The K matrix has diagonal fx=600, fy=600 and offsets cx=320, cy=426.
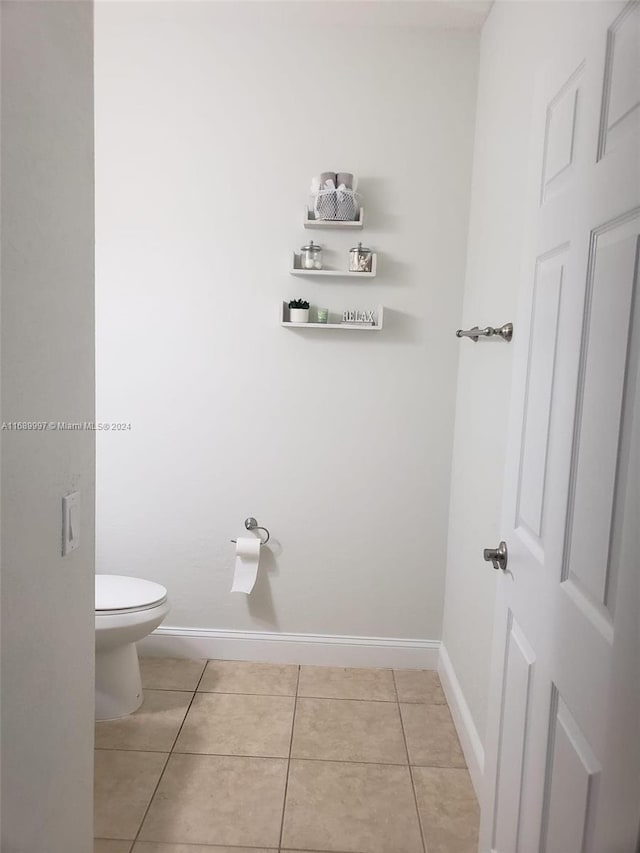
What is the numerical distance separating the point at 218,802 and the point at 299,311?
177 cm

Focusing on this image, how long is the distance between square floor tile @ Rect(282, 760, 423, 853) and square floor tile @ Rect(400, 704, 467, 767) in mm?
121

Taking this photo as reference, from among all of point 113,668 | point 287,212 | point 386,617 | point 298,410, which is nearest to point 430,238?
point 287,212

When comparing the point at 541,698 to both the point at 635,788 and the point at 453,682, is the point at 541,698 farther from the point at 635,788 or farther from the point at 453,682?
the point at 453,682

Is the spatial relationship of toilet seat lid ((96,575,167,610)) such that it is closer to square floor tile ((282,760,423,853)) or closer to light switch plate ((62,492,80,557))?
square floor tile ((282,760,423,853))

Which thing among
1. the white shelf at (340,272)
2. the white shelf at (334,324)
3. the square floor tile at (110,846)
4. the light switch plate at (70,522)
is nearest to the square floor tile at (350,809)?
the square floor tile at (110,846)

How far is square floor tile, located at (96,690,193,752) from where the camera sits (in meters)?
2.11

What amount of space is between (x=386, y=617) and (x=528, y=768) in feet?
5.05

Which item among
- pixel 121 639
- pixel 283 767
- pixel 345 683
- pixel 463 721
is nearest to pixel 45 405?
pixel 121 639

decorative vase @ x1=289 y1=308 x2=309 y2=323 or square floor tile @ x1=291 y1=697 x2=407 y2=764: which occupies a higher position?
decorative vase @ x1=289 y1=308 x2=309 y2=323

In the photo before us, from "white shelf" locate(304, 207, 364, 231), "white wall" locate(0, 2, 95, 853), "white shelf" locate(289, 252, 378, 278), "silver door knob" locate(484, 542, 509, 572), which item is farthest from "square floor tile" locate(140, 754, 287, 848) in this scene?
"white shelf" locate(304, 207, 364, 231)

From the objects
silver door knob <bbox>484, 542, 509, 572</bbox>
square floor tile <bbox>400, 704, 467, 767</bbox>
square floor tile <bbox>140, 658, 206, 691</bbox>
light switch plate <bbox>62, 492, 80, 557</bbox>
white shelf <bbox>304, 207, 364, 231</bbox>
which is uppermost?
white shelf <bbox>304, 207, 364, 231</bbox>

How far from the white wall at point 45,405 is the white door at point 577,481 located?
870 millimetres

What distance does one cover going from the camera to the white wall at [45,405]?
0.88m

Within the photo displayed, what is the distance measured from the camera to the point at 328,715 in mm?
2328
